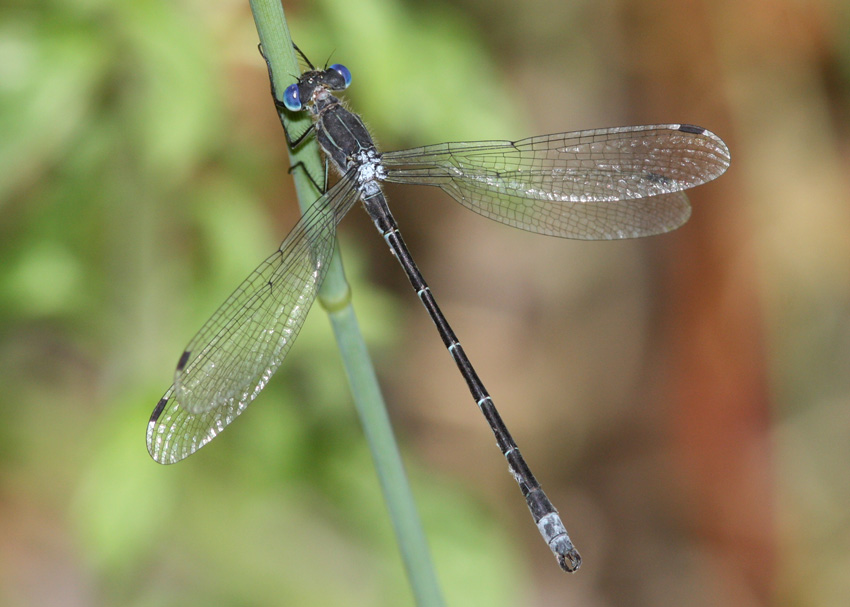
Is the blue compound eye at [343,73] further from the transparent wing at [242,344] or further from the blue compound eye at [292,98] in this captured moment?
the blue compound eye at [292,98]

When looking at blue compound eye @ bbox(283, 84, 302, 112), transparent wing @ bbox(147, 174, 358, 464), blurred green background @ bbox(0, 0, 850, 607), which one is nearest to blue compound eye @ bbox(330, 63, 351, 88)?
blurred green background @ bbox(0, 0, 850, 607)

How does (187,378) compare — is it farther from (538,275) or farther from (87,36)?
(538,275)

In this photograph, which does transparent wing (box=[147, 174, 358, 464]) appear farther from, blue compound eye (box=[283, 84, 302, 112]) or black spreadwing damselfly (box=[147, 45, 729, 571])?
blue compound eye (box=[283, 84, 302, 112])

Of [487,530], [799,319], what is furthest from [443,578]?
[799,319]

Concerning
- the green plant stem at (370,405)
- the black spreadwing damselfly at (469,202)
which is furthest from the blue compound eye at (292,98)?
the black spreadwing damselfly at (469,202)

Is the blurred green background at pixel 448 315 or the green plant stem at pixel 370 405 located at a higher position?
the blurred green background at pixel 448 315

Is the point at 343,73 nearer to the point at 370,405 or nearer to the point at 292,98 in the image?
the point at 292,98
